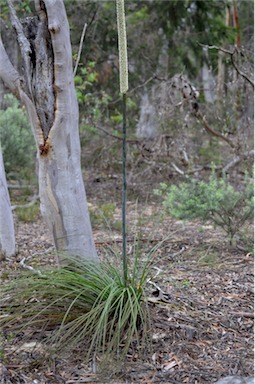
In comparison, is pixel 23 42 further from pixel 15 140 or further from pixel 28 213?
pixel 15 140

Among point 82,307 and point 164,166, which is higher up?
point 164,166

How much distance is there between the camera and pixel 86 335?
12.8 feet

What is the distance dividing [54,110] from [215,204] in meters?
2.62

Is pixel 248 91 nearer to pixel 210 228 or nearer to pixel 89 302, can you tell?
pixel 210 228

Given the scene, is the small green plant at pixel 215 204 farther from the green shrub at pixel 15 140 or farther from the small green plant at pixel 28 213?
the green shrub at pixel 15 140

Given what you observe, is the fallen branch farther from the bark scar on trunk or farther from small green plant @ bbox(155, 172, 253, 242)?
the bark scar on trunk

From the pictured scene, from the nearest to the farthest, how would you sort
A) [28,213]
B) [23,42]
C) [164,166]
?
[23,42], [28,213], [164,166]

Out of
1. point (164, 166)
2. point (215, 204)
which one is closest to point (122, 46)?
point (215, 204)

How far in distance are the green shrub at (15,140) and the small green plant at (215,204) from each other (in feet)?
12.7

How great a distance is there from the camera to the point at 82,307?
3.96 m

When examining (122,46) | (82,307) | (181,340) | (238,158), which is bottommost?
(181,340)

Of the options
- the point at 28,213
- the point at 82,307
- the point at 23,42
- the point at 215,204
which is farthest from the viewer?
the point at 28,213

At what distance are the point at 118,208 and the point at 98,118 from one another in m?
2.24

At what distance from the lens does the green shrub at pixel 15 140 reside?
961 centimetres
